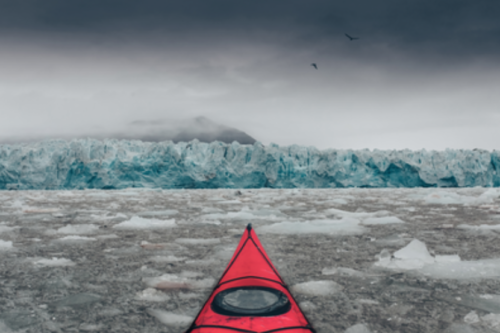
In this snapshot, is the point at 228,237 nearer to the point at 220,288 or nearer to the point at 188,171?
the point at 220,288

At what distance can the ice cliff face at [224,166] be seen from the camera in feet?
63.3

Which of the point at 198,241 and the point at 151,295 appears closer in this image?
the point at 151,295

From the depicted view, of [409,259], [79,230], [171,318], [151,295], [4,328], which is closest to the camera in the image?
[4,328]

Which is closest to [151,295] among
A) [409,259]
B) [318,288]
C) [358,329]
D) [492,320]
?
[318,288]

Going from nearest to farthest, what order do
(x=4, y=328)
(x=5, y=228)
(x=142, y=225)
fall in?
(x=4, y=328) → (x=5, y=228) → (x=142, y=225)

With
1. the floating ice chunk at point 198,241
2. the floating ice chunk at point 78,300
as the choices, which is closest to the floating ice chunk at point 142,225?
the floating ice chunk at point 198,241

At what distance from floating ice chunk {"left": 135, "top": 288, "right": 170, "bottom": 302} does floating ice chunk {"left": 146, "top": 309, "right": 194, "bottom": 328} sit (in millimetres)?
117

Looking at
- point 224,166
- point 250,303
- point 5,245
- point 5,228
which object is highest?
point 250,303

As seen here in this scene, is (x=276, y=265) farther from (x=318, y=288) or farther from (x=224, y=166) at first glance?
(x=224, y=166)

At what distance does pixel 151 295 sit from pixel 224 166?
19278 millimetres

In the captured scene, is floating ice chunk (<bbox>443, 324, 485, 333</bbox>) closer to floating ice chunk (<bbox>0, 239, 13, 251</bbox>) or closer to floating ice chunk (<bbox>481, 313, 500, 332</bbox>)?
floating ice chunk (<bbox>481, 313, 500, 332</bbox>)

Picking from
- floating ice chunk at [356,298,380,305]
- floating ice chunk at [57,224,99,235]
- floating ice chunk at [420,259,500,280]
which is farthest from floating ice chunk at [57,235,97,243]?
floating ice chunk at [420,259,500,280]

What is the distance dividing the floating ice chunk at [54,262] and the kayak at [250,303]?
46.8 inches

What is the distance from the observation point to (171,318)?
1248mm
